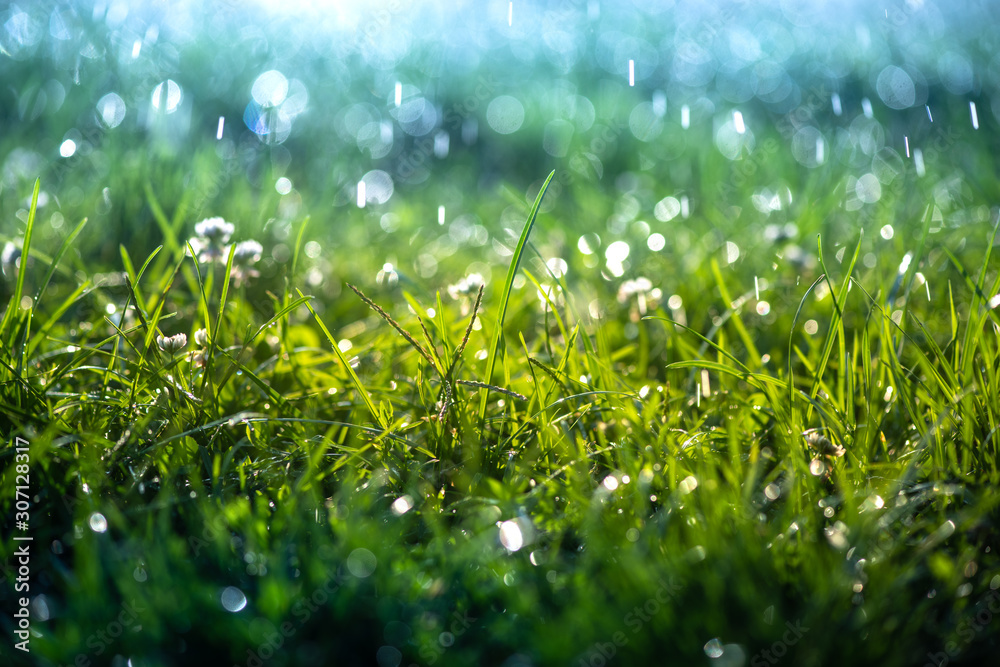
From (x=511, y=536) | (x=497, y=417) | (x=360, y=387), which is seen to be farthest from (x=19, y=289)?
(x=511, y=536)

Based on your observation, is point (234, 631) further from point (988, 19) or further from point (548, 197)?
point (988, 19)

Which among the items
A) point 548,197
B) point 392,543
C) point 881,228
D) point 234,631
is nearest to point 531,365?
point 392,543

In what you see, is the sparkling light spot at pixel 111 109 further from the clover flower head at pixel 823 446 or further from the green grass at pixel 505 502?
the clover flower head at pixel 823 446

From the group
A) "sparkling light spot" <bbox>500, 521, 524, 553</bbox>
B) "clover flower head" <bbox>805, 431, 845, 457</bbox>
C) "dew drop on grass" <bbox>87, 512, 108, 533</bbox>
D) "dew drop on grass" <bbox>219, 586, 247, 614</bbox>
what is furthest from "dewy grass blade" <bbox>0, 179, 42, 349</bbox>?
"clover flower head" <bbox>805, 431, 845, 457</bbox>

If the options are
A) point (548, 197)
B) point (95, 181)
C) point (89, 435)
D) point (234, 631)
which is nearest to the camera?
point (234, 631)

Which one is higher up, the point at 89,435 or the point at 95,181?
the point at 89,435

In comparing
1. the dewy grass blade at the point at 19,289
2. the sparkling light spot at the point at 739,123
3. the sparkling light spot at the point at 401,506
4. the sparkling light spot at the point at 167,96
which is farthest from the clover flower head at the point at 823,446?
the sparkling light spot at the point at 167,96

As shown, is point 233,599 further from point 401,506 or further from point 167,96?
point 167,96
